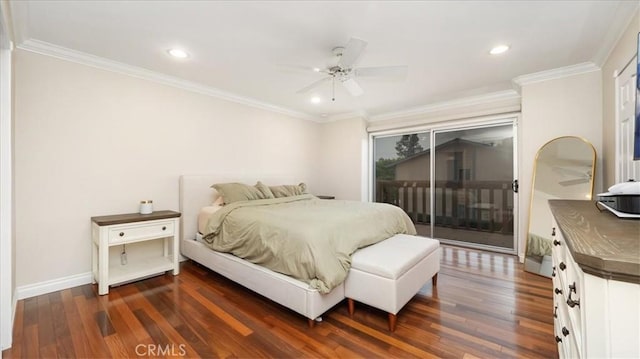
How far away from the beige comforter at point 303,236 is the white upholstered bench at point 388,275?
4.4 inches

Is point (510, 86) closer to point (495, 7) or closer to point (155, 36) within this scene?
point (495, 7)

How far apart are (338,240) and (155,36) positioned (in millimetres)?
2351

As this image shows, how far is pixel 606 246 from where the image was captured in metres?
0.73

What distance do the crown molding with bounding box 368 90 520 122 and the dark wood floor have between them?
2523 mm

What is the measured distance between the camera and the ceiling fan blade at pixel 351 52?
6.74ft

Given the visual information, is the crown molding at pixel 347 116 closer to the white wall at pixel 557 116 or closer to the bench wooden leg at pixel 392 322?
the white wall at pixel 557 116

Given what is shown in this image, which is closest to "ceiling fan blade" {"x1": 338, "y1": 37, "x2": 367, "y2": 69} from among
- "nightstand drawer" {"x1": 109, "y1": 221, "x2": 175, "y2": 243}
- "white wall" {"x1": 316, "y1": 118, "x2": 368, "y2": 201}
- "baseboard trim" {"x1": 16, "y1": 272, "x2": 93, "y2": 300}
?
"nightstand drawer" {"x1": 109, "y1": 221, "x2": 175, "y2": 243}

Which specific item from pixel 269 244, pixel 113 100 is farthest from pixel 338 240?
pixel 113 100

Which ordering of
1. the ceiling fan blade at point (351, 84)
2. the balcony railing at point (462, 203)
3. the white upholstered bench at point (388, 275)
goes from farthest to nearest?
the balcony railing at point (462, 203) < the ceiling fan blade at point (351, 84) < the white upholstered bench at point (388, 275)

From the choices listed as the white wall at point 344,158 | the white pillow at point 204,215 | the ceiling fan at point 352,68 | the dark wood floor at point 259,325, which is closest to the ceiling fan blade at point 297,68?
the ceiling fan at point 352,68

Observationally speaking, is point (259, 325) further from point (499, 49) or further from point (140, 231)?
point (499, 49)

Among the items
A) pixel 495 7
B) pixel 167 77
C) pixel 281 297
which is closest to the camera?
pixel 495 7

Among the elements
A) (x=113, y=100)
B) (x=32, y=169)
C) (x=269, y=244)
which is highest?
(x=113, y=100)

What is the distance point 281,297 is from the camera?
2.14 m
